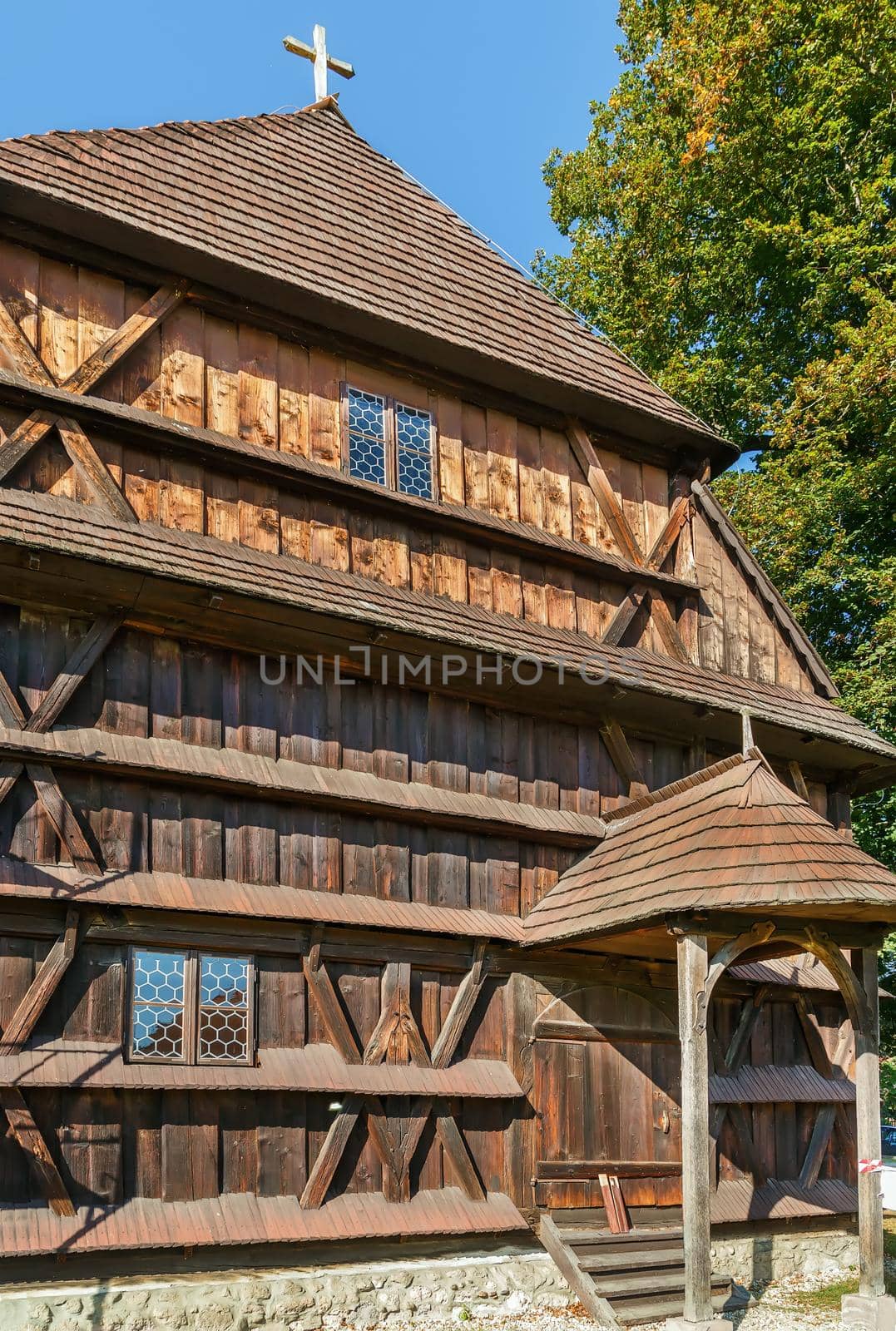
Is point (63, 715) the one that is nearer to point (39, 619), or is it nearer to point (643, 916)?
point (39, 619)

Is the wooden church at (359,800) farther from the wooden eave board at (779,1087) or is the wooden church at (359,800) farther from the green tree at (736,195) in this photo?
the green tree at (736,195)

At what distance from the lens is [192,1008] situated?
8.96 metres

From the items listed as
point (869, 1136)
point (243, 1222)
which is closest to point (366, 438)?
point (243, 1222)

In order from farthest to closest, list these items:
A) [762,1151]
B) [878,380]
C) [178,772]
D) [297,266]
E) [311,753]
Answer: [878,380]
[762,1151]
[297,266]
[311,753]
[178,772]

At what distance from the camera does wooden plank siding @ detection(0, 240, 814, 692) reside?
9719mm

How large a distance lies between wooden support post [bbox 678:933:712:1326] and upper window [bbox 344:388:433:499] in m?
4.63

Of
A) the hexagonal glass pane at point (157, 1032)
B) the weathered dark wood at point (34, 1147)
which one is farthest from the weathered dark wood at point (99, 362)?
the weathered dark wood at point (34, 1147)

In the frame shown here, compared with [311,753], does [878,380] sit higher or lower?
higher

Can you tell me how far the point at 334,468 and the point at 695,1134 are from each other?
582 cm

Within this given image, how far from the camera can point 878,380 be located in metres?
19.3

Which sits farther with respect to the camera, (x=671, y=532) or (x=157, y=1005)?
(x=671, y=532)

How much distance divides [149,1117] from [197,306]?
618 cm

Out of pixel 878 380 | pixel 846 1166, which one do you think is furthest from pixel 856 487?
pixel 846 1166

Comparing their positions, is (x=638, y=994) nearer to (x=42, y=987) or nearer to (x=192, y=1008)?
(x=192, y=1008)
